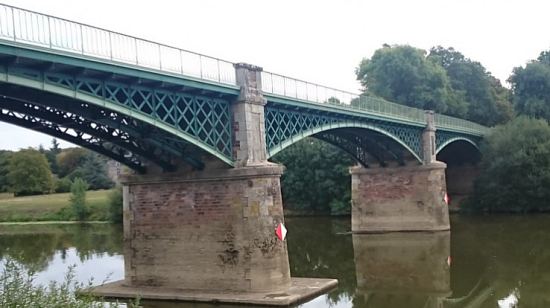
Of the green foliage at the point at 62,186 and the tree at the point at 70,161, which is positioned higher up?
the tree at the point at 70,161

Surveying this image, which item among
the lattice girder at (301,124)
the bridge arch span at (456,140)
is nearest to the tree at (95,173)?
the bridge arch span at (456,140)

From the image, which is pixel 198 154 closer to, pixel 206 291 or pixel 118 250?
pixel 206 291

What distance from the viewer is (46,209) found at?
73625mm

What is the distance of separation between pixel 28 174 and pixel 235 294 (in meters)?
72.7

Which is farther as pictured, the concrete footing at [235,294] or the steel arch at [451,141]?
the steel arch at [451,141]

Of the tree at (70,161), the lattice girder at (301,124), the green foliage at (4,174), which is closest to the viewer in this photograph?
the lattice girder at (301,124)

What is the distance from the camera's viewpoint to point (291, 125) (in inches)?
1107

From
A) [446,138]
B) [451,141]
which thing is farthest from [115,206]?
[451,141]

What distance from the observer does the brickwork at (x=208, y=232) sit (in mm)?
21453

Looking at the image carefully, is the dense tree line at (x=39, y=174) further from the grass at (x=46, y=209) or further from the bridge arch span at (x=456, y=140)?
the bridge arch span at (x=456, y=140)

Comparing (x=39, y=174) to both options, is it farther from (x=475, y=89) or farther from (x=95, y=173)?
(x=475, y=89)

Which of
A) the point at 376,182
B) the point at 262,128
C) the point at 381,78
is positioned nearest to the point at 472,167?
the point at 381,78

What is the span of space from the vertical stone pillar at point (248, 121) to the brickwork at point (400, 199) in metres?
19.9

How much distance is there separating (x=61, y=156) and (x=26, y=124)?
90008 mm
